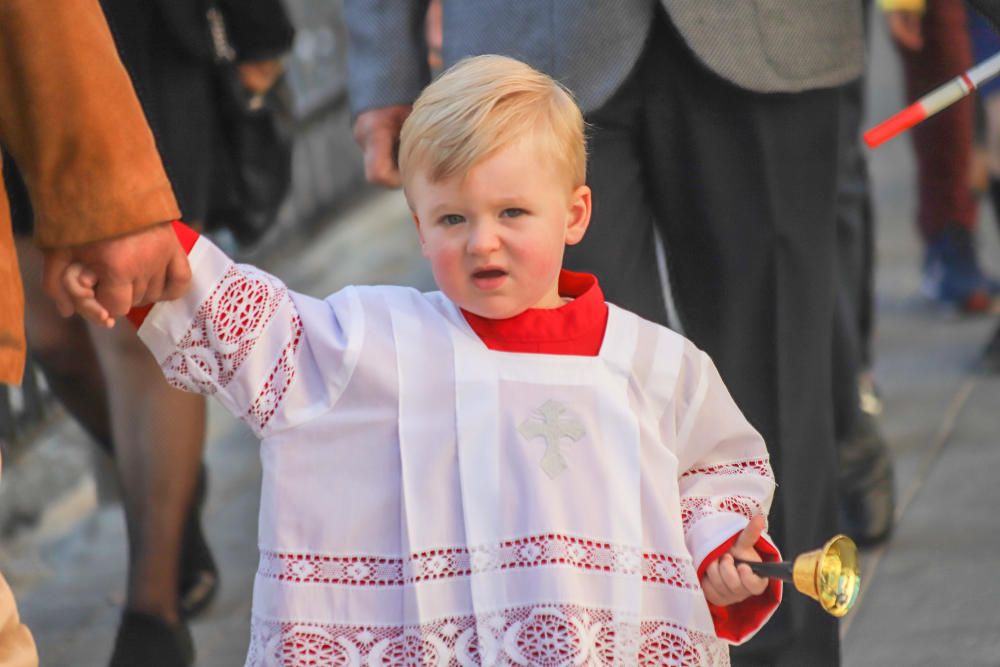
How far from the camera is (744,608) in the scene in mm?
2258

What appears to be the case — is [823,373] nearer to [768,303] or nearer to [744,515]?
[768,303]

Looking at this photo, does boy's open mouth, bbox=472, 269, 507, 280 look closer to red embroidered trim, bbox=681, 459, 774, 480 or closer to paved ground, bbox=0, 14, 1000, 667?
red embroidered trim, bbox=681, 459, 774, 480

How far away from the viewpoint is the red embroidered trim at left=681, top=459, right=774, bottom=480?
2.31 m

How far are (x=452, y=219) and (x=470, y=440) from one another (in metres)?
0.27

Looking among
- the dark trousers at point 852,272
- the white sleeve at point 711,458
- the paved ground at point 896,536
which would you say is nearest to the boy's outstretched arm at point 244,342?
the white sleeve at point 711,458

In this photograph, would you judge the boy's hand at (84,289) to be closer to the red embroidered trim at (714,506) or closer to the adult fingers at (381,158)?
the adult fingers at (381,158)

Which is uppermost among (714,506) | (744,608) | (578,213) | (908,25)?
(578,213)

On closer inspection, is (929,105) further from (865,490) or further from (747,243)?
(865,490)

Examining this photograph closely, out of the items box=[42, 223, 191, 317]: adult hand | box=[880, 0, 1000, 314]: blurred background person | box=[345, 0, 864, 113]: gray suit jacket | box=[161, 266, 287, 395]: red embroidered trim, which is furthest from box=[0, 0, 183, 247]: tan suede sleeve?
box=[880, 0, 1000, 314]: blurred background person

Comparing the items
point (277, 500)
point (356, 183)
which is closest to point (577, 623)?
point (277, 500)

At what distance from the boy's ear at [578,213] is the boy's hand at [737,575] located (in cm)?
43

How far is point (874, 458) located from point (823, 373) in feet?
3.40

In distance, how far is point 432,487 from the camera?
85.0 inches

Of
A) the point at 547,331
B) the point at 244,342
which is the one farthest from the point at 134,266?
the point at 547,331
